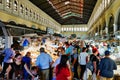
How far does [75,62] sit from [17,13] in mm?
16759

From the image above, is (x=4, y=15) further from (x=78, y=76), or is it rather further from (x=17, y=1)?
(x=78, y=76)

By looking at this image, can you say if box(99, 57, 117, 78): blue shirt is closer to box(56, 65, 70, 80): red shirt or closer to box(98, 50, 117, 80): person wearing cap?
box(98, 50, 117, 80): person wearing cap

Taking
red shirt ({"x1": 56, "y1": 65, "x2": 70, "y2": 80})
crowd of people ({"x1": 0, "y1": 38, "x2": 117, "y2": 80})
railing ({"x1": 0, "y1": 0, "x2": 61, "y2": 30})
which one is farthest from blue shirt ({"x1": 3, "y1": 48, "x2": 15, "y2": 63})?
railing ({"x1": 0, "y1": 0, "x2": 61, "y2": 30})

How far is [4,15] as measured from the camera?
21.7m

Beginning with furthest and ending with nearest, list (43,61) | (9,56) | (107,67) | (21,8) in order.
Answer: (21,8)
(9,56)
(43,61)
(107,67)

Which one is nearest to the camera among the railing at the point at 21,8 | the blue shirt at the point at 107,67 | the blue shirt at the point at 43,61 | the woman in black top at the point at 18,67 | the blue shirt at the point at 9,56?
the blue shirt at the point at 107,67

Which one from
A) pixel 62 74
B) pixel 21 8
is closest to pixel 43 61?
pixel 62 74

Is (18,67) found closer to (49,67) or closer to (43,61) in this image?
(43,61)

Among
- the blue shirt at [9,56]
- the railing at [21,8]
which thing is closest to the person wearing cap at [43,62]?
the blue shirt at [9,56]

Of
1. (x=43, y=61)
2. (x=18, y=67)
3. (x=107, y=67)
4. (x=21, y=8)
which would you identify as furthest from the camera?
(x=21, y=8)

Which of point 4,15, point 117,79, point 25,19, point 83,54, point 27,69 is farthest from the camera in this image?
point 25,19

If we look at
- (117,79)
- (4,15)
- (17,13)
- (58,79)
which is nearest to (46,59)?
(58,79)

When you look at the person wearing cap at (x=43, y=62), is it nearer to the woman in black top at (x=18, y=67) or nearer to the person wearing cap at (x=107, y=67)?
the woman in black top at (x=18, y=67)

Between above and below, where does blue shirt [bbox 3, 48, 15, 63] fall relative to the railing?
below
